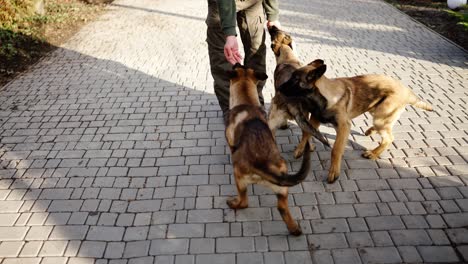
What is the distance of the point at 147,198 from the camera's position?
4.29 meters

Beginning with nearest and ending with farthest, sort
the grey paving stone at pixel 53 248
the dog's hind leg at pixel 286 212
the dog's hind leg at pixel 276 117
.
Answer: the dog's hind leg at pixel 286 212 → the grey paving stone at pixel 53 248 → the dog's hind leg at pixel 276 117

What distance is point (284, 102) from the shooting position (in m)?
4.38

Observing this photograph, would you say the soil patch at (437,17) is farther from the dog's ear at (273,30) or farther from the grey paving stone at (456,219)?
the grey paving stone at (456,219)

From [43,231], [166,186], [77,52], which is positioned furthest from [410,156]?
[77,52]

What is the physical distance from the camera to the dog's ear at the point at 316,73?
3758 mm

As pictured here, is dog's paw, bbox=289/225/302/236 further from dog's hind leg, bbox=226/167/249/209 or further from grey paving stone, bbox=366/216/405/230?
grey paving stone, bbox=366/216/405/230

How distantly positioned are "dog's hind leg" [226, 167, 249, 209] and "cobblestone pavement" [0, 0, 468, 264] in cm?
10

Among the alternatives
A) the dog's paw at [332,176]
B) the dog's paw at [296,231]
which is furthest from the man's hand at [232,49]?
the dog's paw at [296,231]

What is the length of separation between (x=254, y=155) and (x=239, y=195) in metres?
0.74

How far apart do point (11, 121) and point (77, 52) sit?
377 centimetres

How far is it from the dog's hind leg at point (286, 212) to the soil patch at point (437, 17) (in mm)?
8142

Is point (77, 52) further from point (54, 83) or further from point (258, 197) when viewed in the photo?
point (258, 197)

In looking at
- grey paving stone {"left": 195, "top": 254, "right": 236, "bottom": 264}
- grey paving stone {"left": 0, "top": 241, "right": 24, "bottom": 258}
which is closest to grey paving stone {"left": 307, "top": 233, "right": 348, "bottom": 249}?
grey paving stone {"left": 195, "top": 254, "right": 236, "bottom": 264}

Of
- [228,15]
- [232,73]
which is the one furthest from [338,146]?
[228,15]
